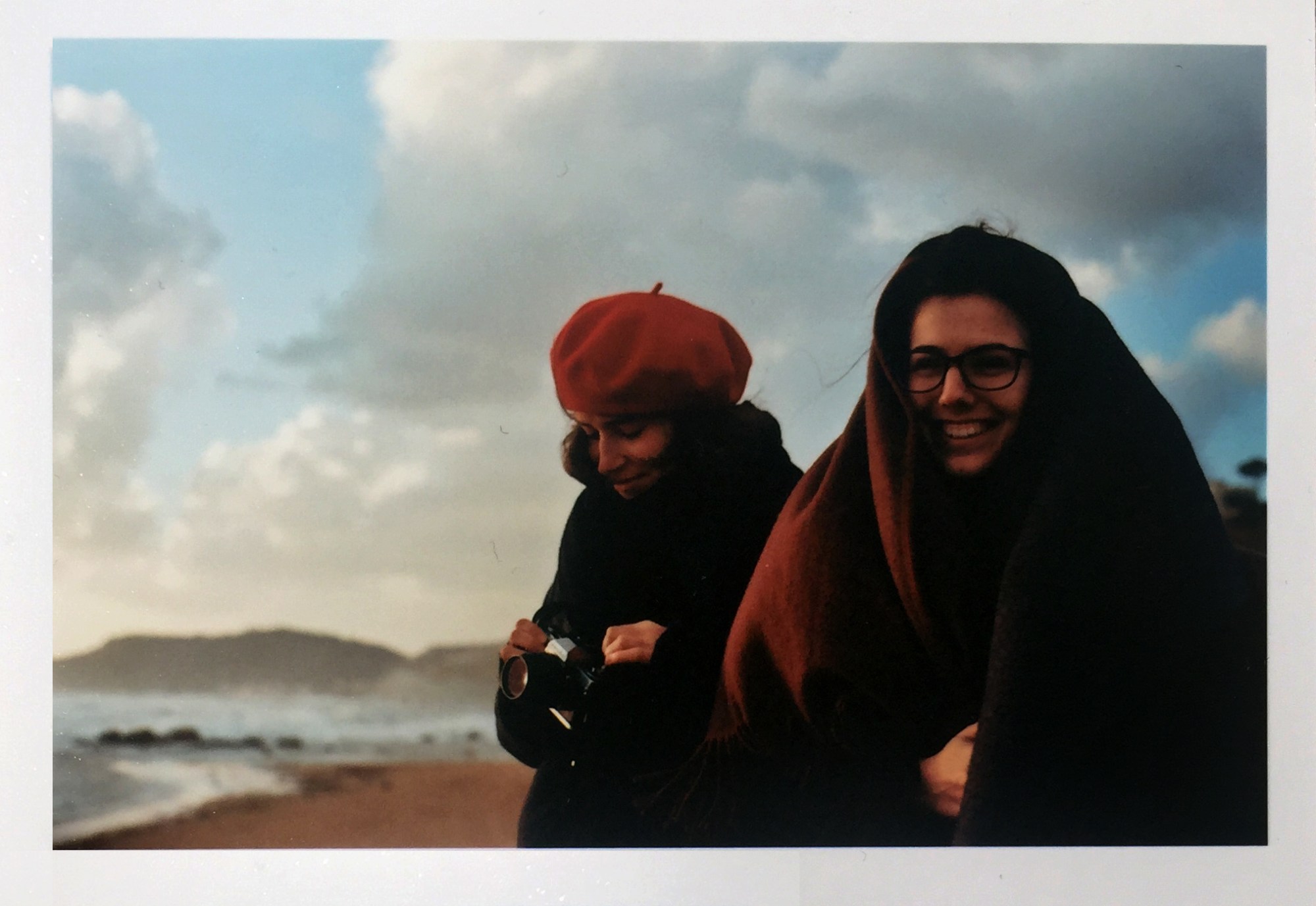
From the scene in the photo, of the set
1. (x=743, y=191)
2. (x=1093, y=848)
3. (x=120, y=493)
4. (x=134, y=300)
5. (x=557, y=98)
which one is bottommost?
(x=1093, y=848)

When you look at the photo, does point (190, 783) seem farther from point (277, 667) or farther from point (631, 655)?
point (631, 655)

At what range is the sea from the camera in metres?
1.38

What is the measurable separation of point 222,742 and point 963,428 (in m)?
1.04

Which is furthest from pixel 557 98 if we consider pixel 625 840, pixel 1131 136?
pixel 625 840

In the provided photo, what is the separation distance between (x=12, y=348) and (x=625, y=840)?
1029 mm

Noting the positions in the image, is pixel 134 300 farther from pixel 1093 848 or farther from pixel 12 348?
pixel 1093 848

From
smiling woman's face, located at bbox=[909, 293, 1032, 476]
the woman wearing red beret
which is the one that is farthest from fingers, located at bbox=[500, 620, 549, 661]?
smiling woman's face, located at bbox=[909, 293, 1032, 476]

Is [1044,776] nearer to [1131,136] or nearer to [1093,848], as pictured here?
[1093,848]

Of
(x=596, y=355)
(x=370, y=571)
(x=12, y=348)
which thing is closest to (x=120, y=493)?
(x=12, y=348)

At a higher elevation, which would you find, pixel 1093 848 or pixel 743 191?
pixel 743 191

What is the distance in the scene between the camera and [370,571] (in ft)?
4.56

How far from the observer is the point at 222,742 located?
138cm

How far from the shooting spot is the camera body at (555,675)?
1348mm

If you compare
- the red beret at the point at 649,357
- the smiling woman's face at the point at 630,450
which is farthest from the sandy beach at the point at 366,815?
the red beret at the point at 649,357
